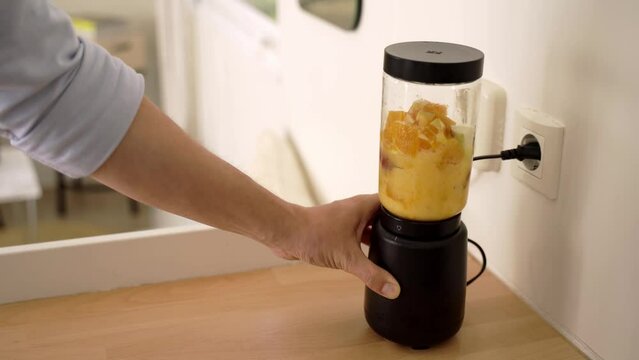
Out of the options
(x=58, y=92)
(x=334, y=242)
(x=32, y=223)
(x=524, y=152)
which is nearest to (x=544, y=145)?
(x=524, y=152)

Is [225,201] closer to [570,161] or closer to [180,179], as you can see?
[180,179]

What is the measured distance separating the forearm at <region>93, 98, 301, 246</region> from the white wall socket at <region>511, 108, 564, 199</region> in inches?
12.7

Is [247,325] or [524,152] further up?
[524,152]

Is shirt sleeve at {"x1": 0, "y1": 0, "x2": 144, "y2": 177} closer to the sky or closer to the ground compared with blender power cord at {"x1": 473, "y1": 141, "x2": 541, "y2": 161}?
closer to the sky

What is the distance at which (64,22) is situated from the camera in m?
0.66

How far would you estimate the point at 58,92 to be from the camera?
0.65 metres

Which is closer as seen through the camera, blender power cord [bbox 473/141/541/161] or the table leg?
blender power cord [bbox 473/141/541/161]

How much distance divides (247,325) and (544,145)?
429mm

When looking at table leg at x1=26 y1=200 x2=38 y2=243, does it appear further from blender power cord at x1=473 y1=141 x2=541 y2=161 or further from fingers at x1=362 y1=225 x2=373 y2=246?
blender power cord at x1=473 y1=141 x2=541 y2=161

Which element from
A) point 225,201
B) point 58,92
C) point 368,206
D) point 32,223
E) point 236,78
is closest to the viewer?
point 58,92

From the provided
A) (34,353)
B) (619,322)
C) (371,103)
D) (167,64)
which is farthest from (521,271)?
(167,64)

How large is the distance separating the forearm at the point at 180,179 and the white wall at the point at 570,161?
339mm

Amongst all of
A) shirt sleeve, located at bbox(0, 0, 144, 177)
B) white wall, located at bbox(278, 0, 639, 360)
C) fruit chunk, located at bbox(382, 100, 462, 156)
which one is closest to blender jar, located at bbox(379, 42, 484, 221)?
fruit chunk, located at bbox(382, 100, 462, 156)

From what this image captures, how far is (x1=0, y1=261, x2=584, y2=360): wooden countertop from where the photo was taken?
81 cm
